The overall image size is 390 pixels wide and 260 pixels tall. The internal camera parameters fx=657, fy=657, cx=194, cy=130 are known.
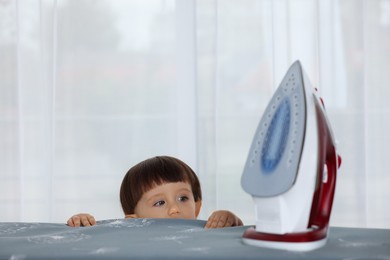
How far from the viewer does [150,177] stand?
1.52 m

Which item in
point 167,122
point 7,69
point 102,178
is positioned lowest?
point 102,178

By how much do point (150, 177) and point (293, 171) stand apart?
0.71 m

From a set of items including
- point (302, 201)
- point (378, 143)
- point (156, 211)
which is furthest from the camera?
point (378, 143)

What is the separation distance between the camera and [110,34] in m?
2.55

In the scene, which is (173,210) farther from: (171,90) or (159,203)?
(171,90)

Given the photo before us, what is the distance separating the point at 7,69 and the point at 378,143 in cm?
146

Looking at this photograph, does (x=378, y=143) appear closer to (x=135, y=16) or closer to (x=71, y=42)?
(x=135, y=16)

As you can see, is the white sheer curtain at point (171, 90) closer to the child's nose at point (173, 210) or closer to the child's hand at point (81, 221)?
the child's nose at point (173, 210)

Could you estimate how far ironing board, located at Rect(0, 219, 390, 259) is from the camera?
0.83 metres

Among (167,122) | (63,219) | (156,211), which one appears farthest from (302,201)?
(63,219)

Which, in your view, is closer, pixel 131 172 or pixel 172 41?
pixel 131 172

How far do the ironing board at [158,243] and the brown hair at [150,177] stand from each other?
1.26ft

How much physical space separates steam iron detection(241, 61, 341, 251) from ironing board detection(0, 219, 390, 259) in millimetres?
29

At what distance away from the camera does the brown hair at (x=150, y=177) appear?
152cm
